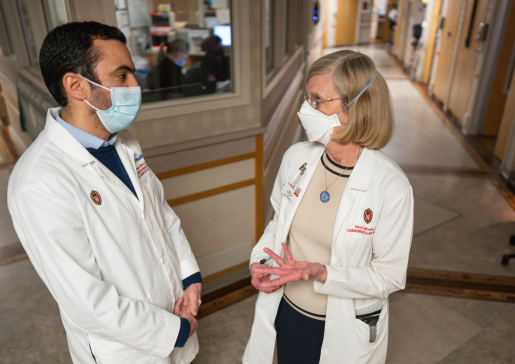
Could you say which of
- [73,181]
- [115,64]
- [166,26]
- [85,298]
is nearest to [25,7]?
[166,26]

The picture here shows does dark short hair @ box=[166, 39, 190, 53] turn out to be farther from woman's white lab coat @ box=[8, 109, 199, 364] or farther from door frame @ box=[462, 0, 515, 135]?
door frame @ box=[462, 0, 515, 135]

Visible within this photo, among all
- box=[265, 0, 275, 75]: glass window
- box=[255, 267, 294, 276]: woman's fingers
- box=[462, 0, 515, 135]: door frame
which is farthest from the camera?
box=[462, 0, 515, 135]: door frame

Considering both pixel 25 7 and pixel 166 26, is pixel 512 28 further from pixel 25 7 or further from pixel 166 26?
pixel 25 7

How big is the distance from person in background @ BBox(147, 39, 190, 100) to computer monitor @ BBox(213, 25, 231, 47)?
257mm

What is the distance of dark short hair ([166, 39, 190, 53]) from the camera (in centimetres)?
275

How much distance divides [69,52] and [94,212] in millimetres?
477

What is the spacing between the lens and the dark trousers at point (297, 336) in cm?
148

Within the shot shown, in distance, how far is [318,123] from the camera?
1.37m

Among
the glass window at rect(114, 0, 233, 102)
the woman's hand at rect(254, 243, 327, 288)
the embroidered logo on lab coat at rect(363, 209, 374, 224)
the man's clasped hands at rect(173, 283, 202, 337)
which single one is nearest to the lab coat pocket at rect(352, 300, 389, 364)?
the woman's hand at rect(254, 243, 327, 288)

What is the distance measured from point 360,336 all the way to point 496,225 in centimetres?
313

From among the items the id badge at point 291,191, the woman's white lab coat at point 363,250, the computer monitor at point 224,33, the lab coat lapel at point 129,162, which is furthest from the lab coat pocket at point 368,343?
the computer monitor at point 224,33

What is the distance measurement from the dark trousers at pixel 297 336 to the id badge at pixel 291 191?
431 millimetres

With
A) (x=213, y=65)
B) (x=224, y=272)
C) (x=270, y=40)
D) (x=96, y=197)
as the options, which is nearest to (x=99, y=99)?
(x=96, y=197)

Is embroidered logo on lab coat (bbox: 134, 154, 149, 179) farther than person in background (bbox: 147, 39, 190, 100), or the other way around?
person in background (bbox: 147, 39, 190, 100)
